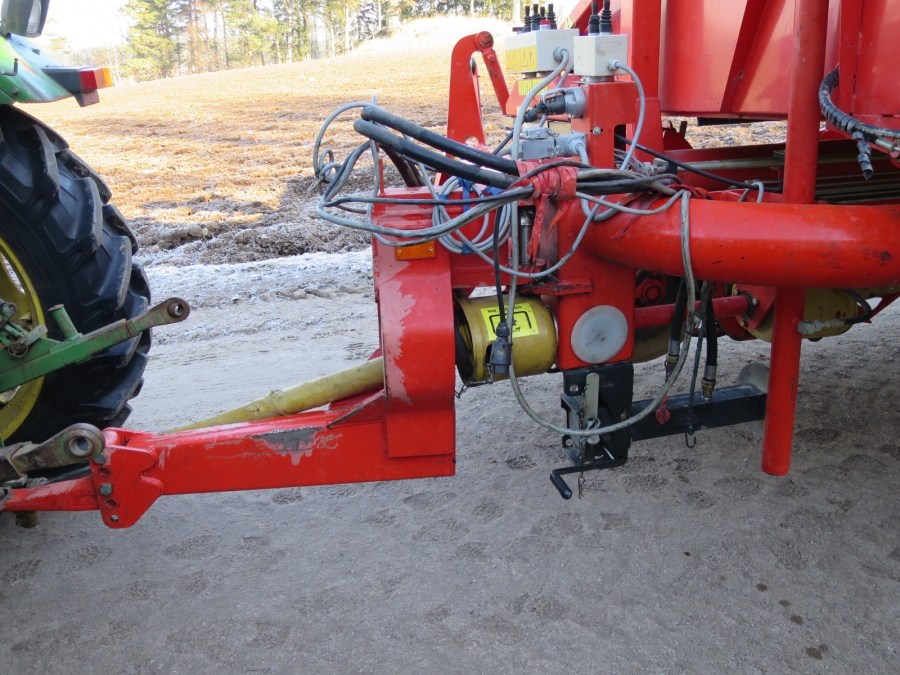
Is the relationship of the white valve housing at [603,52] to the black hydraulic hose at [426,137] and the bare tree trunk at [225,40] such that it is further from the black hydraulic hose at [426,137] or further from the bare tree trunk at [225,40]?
the bare tree trunk at [225,40]

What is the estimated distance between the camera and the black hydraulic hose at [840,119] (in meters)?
1.47

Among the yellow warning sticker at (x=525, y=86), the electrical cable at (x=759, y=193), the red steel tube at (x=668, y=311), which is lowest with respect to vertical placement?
the red steel tube at (x=668, y=311)

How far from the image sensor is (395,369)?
5.82ft

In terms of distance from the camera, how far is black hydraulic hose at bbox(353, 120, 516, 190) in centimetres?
160

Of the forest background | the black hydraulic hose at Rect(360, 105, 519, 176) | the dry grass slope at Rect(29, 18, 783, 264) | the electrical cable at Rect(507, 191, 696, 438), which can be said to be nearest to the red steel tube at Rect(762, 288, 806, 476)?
the electrical cable at Rect(507, 191, 696, 438)

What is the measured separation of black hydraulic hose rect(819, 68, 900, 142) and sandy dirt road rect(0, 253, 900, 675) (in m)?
1.26

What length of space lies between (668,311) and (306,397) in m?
1.04

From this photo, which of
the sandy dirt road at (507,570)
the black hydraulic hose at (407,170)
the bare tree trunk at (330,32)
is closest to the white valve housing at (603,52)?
the black hydraulic hose at (407,170)

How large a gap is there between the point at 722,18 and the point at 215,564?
214 centimetres

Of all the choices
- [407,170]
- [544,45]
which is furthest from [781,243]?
[407,170]

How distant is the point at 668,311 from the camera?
7.11 ft

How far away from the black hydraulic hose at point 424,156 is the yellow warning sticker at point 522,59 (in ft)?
1.92

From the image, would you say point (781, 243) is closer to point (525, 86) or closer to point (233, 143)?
point (525, 86)

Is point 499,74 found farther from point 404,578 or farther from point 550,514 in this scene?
point 404,578
